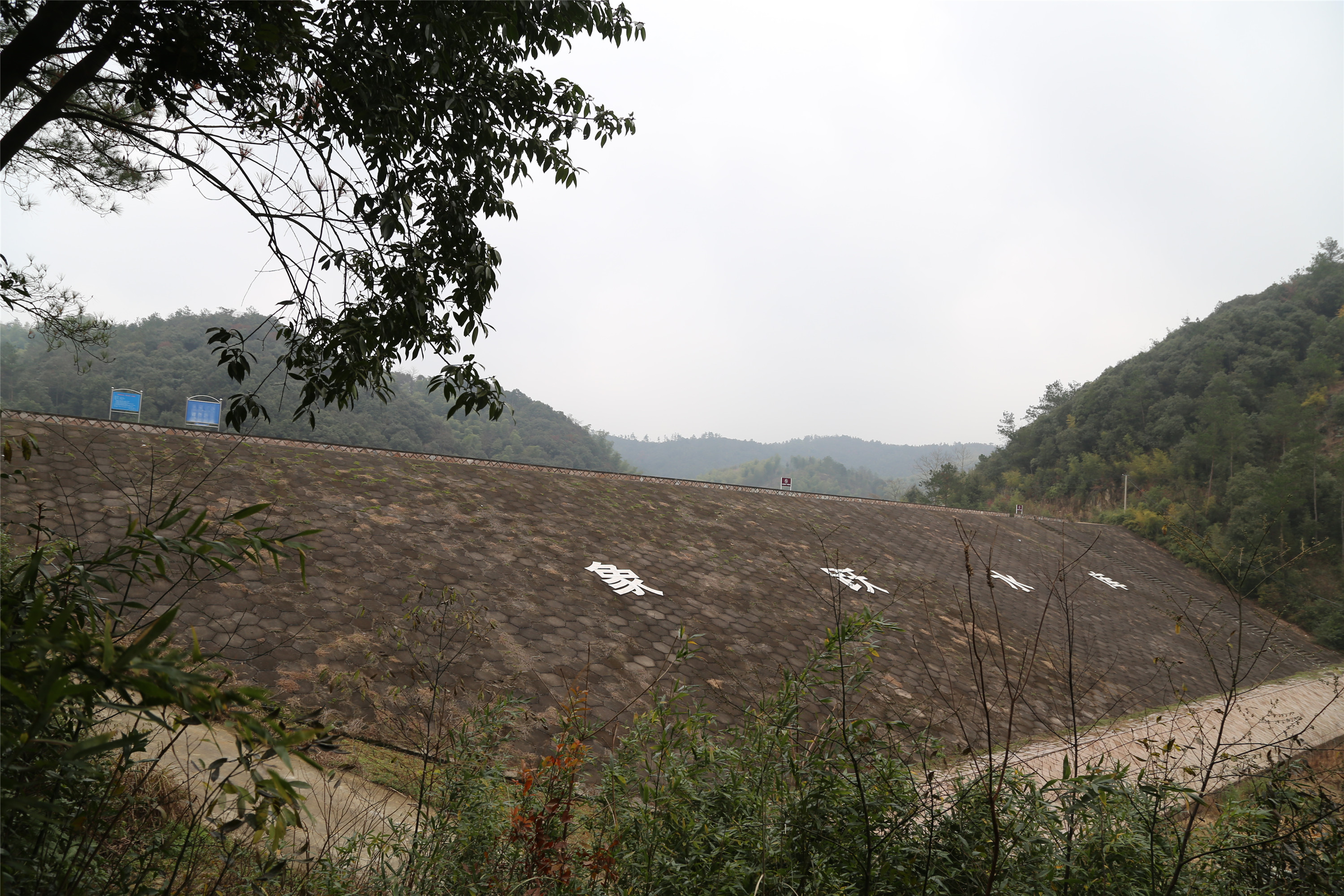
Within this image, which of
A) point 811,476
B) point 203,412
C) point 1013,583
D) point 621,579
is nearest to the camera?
point 621,579

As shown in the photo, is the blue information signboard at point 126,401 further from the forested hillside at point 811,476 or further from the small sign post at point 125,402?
the forested hillside at point 811,476

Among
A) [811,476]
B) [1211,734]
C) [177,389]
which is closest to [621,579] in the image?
[1211,734]

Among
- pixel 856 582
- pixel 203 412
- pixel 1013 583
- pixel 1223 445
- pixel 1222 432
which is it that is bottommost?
pixel 1013 583

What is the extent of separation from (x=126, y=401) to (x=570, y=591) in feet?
20.4

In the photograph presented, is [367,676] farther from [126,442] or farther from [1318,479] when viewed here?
[1318,479]

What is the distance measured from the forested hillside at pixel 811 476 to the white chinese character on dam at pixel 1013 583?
45.0 meters

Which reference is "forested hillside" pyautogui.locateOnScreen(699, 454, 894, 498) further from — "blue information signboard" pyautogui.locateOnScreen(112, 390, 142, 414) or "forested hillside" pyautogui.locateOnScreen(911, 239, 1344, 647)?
"blue information signboard" pyautogui.locateOnScreen(112, 390, 142, 414)

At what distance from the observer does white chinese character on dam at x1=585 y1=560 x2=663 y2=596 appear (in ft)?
21.1

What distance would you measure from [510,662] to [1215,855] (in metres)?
3.94

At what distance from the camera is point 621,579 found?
661cm

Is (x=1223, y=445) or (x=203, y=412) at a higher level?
(x=1223, y=445)

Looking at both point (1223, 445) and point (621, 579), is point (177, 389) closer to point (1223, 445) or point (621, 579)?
point (621, 579)

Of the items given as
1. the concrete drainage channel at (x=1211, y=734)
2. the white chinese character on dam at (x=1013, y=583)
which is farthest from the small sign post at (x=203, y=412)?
the white chinese character on dam at (x=1013, y=583)

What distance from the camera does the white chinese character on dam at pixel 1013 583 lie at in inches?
403
